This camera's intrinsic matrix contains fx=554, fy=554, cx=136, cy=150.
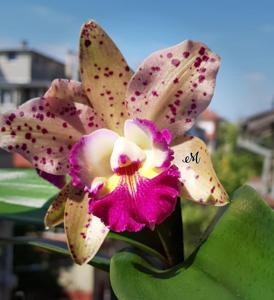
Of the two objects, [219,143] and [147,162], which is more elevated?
[147,162]

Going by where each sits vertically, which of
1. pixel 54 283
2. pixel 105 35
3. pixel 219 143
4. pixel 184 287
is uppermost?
pixel 105 35

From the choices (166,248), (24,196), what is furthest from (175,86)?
(24,196)

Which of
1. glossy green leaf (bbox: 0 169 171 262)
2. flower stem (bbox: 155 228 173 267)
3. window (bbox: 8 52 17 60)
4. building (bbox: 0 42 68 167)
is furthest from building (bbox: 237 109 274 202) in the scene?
window (bbox: 8 52 17 60)

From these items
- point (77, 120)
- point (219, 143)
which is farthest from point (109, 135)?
point (219, 143)

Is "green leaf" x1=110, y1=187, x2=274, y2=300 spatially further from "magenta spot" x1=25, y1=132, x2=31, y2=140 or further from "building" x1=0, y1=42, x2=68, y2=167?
"building" x1=0, y1=42, x2=68, y2=167

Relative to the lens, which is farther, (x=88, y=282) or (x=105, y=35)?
(x=88, y=282)

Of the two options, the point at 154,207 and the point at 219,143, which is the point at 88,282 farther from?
the point at 219,143

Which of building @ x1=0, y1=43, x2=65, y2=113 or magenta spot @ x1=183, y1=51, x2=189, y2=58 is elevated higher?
magenta spot @ x1=183, y1=51, x2=189, y2=58
